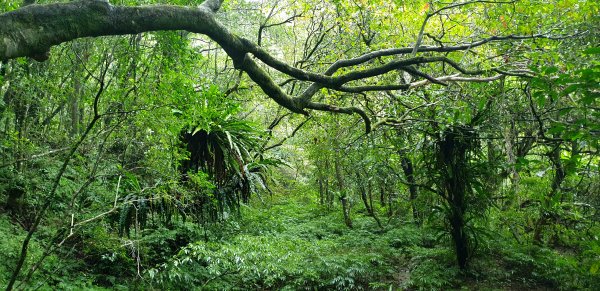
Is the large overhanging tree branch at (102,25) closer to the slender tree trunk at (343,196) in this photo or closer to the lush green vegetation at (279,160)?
the lush green vegetation at (279,160)

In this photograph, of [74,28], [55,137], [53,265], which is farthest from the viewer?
[55,137]

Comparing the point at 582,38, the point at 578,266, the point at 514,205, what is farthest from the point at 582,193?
the point at 582,38

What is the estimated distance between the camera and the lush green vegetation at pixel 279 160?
4.05 metres

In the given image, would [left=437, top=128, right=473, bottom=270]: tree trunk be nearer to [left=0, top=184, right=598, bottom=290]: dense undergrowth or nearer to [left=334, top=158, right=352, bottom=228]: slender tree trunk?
[left=0, top=184, right=598, bottom=290]: dense undergrowth

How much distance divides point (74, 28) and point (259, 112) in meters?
11.6

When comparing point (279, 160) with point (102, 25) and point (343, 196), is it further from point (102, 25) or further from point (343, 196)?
point (102, 25)

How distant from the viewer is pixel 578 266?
6.22 meters

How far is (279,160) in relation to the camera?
7.19 m

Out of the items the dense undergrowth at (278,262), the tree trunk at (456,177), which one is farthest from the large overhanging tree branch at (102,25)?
the tree trunk at (456,177)

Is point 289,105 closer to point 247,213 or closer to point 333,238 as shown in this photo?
point 247,213

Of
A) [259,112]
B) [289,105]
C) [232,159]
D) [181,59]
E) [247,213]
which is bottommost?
[247,213]

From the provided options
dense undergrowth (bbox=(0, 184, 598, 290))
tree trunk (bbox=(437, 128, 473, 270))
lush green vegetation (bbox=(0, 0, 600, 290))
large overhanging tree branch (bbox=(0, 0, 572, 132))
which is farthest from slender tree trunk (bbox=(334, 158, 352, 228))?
large overhanging tree branch (bbox=(0, 0, 572, 132))

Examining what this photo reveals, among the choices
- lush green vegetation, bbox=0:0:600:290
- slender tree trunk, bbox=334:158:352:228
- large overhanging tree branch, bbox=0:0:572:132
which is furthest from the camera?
slender tree trunk, bbox=334:158:352:228

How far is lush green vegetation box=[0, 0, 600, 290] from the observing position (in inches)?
160
